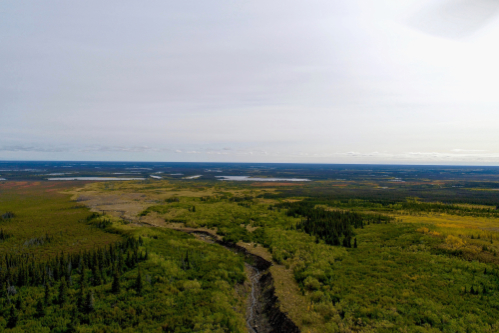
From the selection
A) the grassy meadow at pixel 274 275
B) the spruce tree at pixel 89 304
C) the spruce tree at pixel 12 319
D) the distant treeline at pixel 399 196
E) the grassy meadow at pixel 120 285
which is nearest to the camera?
the spruce tree at pixel 12 319

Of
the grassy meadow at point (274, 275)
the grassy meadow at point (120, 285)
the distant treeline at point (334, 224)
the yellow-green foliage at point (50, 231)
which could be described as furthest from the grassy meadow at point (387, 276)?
the yellow-green foliage at point (50, 231)

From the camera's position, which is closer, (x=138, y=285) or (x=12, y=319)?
(x=12, y=319)

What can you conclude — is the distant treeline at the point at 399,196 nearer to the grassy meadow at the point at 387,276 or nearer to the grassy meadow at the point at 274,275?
the grassy meadow at the point at 387,276

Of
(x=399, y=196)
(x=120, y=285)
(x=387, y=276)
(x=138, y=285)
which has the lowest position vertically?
(x=399, y=196)

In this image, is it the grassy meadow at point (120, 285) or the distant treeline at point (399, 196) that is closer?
the grassy meadow at point (120, 285)

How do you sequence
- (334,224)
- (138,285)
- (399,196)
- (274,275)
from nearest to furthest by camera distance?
1. (138,285)
2. (274,275)
3. (334,224)
4. (399,196)

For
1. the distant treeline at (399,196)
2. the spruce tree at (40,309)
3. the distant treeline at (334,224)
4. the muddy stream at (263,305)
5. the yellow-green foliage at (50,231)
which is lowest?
the muddy stream at (263,305)

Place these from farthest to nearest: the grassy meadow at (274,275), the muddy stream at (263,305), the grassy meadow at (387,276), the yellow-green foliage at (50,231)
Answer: the yellow-green foliage at (50,231) → the muddy stream at (263,305) → the grassy meadow at (387,276) → the grassy meadow at (274,275)

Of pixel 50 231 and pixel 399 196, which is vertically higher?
pixel 50 231

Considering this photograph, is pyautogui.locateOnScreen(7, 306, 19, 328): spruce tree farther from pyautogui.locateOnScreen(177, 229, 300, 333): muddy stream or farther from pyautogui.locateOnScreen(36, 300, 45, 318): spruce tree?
pyautogui.locateOnScreen(177, 229, 300, 333): muddy stream

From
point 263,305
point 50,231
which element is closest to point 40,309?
point 263,305

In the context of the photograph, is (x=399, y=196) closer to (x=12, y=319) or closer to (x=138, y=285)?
(x=138, y=285)

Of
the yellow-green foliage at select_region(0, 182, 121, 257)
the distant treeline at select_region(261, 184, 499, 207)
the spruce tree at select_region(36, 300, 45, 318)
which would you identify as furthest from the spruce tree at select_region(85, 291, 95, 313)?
the distant treeline at select_region(261, 184, 499, 207)
